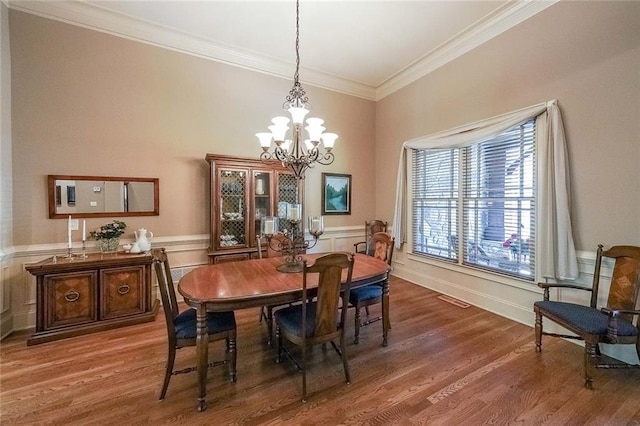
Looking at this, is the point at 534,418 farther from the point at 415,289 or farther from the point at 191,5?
the point at 191,5

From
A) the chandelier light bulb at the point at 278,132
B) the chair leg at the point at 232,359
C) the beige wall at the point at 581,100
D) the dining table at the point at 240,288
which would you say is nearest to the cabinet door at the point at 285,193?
the dining table at the point at 240,288

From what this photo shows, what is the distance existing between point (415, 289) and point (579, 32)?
11.4 ft

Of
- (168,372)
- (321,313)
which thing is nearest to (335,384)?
(321,313)

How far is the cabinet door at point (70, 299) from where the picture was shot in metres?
2.70

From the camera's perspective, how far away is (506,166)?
3.29 meters

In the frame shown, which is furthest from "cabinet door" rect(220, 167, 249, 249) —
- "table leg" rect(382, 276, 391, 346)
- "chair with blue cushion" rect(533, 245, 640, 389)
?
"chair with blue cushion" rect(533, 245, 640, 389)

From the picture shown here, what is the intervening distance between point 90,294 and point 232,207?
175cm

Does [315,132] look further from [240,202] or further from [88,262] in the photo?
[88,262]

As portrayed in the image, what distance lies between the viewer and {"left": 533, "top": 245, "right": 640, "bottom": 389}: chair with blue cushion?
2.00m

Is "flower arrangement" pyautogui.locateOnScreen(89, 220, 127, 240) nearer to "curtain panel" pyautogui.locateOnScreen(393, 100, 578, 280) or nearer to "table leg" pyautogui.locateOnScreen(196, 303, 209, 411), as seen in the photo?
"table leg" pyautogui.locateOnScreen(196, 303, 209, 411)

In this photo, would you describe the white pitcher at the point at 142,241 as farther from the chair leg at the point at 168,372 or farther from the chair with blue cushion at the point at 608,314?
the chair with blue cushion at the point at 608,314

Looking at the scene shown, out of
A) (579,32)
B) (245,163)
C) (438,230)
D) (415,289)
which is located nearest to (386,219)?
(438,230)

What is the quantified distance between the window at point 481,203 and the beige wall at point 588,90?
0.38 meters

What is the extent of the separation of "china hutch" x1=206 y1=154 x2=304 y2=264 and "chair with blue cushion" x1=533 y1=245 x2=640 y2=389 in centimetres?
314
